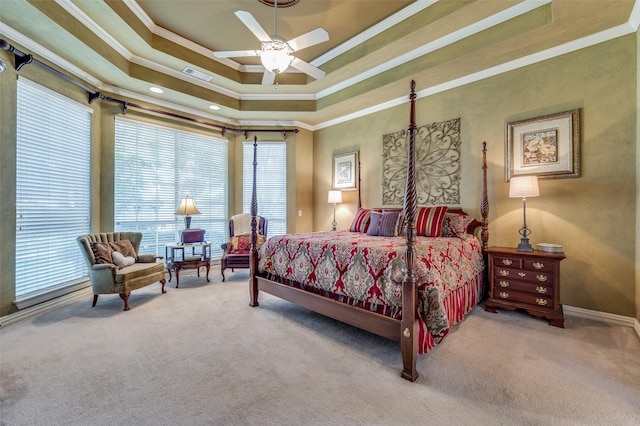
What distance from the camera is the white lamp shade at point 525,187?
3004mm

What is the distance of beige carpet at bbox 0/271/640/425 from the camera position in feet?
5.35

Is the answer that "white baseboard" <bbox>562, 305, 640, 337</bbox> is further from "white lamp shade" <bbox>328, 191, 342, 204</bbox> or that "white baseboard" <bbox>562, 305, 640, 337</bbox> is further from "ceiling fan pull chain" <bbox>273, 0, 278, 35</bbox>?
"ceiling fan pull chain" <bbox>273, 0, 278, 35</bbox>

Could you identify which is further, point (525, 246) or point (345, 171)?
point (345, 171)

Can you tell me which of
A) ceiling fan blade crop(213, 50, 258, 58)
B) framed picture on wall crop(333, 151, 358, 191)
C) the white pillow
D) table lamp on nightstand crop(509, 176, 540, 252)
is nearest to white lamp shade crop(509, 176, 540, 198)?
table lamp on nightstand crop(509, 176, 540, 252)

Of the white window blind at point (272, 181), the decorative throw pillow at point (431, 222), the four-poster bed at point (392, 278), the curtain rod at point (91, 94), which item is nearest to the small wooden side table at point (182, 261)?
the four-poster bed at point (392, 278)

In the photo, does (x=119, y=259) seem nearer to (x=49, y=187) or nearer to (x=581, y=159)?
(x=49, y=187)

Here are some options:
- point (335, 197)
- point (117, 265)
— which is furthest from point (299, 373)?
point (335, 197)

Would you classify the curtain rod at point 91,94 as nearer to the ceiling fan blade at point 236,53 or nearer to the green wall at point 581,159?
the green wall at point 581,159

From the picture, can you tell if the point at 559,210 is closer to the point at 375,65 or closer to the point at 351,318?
the point at 351,318

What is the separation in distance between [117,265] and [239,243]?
173 cm

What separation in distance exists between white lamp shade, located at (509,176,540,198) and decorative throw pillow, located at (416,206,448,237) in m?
0.84

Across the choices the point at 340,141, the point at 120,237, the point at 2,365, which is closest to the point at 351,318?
the point at 2,365

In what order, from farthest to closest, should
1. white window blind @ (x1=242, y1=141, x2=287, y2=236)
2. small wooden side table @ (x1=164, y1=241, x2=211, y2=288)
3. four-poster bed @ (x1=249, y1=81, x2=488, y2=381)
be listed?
white window blind @ (x1=242, y1=141, x2=287, y2=236) < small wooden side table @ (x1=164, y1=241, x2=211, y2=288) < four-poster bed @ (x1=249, y1=81, x2=488, y2=381)

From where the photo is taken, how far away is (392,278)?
7.23 ft
